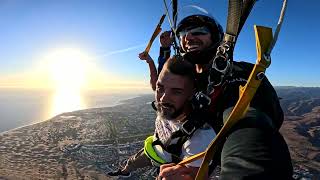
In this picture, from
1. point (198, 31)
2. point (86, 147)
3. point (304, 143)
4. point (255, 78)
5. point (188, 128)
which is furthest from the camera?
point (304, 143)

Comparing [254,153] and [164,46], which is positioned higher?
[164,46]

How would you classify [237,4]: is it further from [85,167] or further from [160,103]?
[85,167]

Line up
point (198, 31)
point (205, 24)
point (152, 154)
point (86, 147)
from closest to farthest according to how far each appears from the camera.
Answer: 1. point (152, 154)
2. point (198, 31)
3. point (205, 24)
4. point (86, 147)

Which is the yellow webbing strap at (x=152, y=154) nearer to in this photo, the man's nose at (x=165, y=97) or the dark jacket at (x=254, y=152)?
the man's nose at (x=165, y=97)

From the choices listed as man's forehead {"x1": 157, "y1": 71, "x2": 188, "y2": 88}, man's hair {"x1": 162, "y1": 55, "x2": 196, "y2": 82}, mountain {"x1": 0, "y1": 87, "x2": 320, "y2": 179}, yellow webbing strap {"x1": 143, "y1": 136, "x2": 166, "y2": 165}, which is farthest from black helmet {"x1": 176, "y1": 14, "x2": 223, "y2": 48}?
mountain {"x1": 0, "y1": 87, "x2": 320, "y2": 179}

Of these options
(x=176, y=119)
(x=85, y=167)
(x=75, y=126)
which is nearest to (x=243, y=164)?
(x=176, y=119)

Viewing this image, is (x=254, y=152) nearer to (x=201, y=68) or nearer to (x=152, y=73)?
(x=201, y=68)

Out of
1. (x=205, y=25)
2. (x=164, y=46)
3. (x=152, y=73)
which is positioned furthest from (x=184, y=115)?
(x=152, y=73)

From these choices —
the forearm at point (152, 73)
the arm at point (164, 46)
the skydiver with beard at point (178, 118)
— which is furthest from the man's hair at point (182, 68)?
the forearm at point (152, 73)
